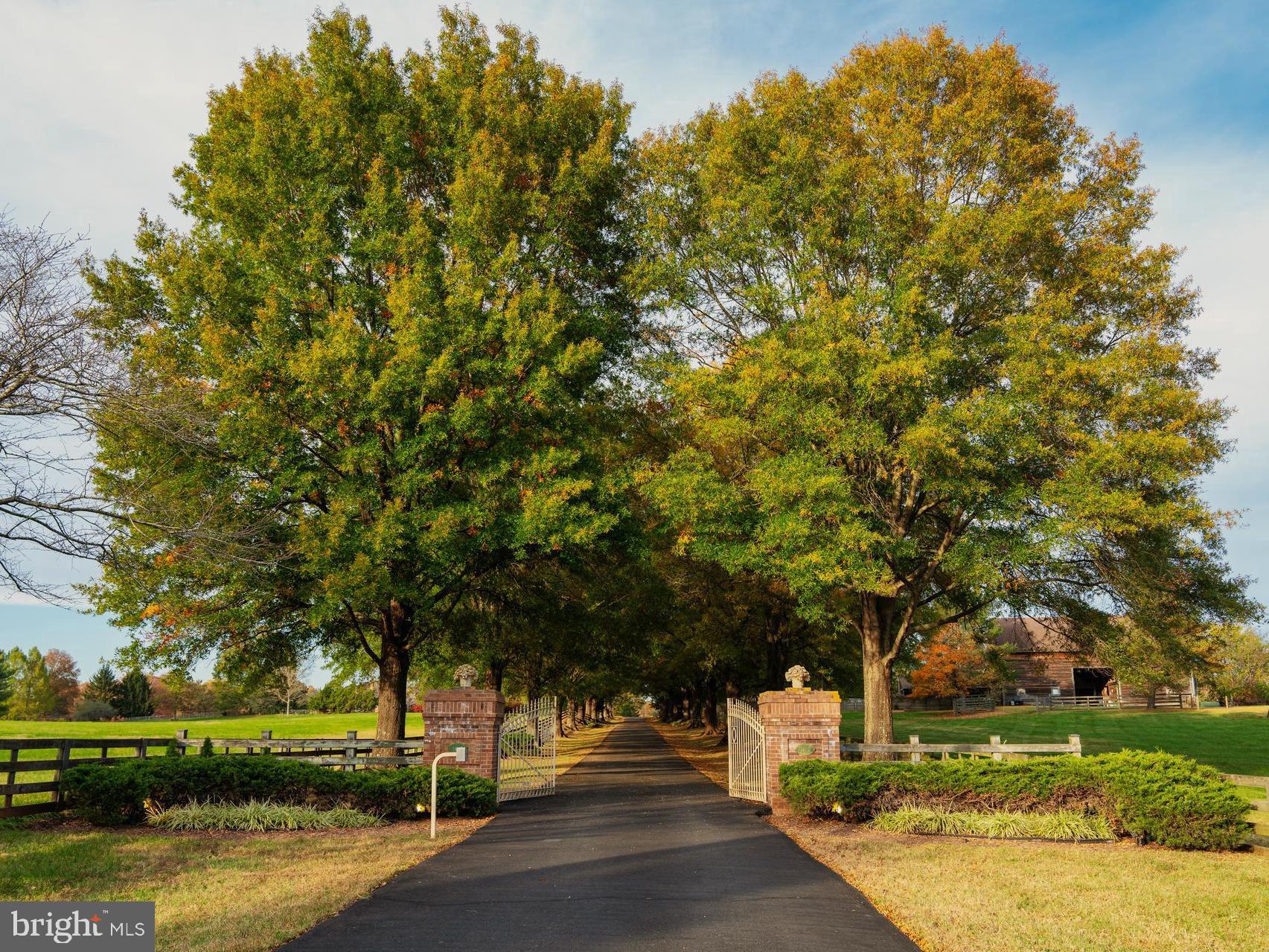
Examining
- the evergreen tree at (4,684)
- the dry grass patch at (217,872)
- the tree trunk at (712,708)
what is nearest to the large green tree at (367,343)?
the dry grass patch at (217,872)

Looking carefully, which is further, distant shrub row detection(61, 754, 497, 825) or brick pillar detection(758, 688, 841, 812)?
brick pillar detection(758, 688, 841, 812)

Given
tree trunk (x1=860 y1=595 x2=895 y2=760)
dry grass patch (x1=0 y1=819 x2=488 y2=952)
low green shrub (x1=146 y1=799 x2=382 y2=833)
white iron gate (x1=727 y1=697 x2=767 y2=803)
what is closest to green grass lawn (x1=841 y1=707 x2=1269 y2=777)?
tree trunk (x1=860 y1=595 x2=895 y2=760)

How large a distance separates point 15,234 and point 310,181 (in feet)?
22.5

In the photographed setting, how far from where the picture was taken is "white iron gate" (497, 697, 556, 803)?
1770 cm

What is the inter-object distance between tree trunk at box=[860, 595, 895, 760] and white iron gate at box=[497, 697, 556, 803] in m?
7.18

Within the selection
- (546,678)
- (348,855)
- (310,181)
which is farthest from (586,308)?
(546,678)

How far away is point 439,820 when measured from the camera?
14320mm

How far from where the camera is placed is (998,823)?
41.4ft

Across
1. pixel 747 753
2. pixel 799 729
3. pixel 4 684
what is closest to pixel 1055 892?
pixel 799 729

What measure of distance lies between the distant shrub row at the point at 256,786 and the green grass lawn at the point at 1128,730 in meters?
22.1

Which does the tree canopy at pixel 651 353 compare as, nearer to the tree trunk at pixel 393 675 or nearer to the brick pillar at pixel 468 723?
the tree trunk at pixel 393 675

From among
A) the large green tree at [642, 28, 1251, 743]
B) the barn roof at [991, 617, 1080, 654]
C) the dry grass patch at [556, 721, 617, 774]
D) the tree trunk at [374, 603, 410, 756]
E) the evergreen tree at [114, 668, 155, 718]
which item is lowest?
the evergreen tree at [114, 668, 155, 718]

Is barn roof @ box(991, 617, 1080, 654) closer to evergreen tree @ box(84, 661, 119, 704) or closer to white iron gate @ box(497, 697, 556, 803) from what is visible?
white iron gate @ box(497, 697, 556, 803)

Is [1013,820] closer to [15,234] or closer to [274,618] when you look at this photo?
[274,618]
